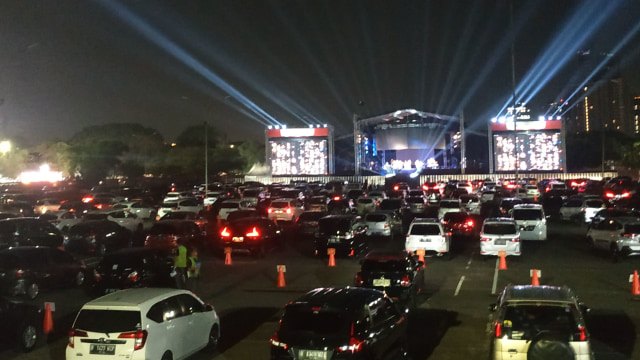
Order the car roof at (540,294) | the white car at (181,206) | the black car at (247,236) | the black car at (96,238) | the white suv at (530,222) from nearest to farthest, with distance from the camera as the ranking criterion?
the car roof at (540,294) < the black car at (247,236) < the black car at (96,238) < the white suv at (530,222) < the white car at (181,206)

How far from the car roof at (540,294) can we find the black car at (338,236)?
1435 cm

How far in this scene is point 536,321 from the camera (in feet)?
27.3

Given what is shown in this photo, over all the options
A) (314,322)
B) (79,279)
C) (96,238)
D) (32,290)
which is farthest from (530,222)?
(314,322)

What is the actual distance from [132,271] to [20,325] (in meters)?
4.94

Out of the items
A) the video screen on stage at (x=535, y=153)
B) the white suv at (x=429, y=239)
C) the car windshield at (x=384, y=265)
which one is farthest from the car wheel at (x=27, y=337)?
the video screen on stage at (x=535, y=153)

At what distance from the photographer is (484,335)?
1208 cm

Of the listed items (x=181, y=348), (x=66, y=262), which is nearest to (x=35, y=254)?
(x=66, y=262)

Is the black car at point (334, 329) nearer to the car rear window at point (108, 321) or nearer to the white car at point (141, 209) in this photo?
the car rear window at point (108, 321)

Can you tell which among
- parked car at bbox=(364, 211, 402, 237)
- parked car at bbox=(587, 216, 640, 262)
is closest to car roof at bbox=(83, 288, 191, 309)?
parked car at bbox=(587, 216, 640, 262)

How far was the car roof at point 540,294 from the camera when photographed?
8.45 m

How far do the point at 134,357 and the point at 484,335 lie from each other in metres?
6.68

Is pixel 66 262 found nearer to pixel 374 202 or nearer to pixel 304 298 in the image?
pixel 304 298

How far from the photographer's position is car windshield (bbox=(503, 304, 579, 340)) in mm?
8141

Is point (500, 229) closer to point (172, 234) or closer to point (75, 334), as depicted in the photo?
point (172, 234)
